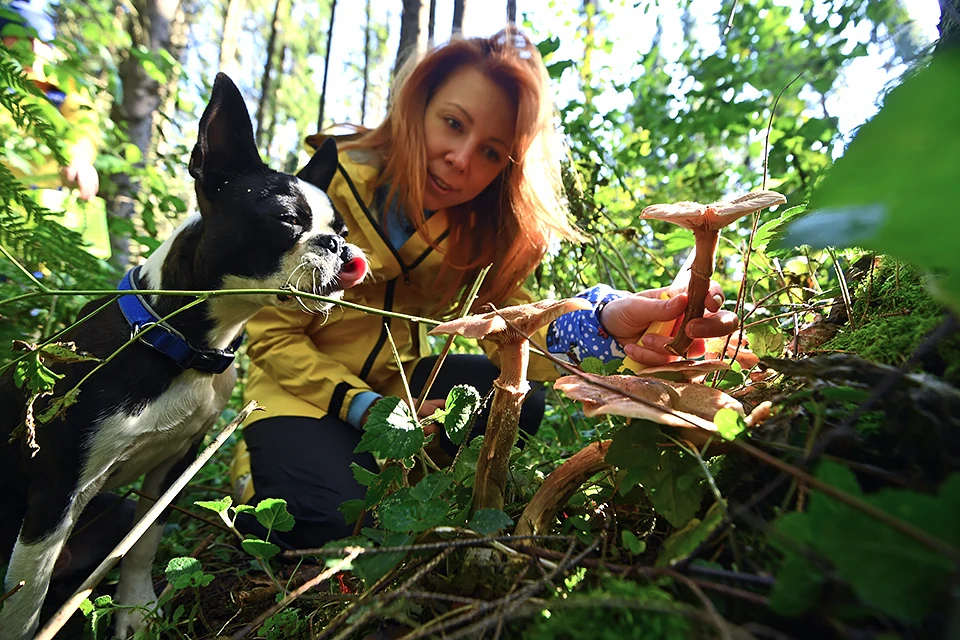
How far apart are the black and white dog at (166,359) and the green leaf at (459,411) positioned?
0.93 metres

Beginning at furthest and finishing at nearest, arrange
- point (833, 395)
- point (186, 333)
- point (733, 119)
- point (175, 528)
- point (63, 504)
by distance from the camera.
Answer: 1. point (733, 119)
2. point (175, 528)
3. point (186, 333)
4. point (63, 504)
5. point (833, 395)

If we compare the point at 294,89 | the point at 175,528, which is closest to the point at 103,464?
the point at 175,528

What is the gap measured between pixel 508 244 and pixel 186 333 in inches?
63.1

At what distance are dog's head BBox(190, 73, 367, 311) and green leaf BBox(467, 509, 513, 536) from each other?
3.85 feet

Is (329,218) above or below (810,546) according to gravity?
above

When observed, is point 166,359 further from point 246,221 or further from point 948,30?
point 948,30

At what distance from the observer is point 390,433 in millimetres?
930

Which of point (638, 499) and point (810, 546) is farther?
point (638, 499)

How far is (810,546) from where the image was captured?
1.53 ft

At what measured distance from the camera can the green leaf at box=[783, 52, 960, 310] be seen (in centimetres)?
33

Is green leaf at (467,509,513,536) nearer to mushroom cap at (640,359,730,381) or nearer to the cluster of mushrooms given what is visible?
the cluster of mushrooms

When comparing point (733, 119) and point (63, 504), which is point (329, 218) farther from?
point (733, 119)

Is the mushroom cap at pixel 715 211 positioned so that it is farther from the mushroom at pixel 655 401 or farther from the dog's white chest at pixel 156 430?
the dog's white chest at pixel 156 430

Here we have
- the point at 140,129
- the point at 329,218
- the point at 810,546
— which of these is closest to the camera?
the point at 810,546
